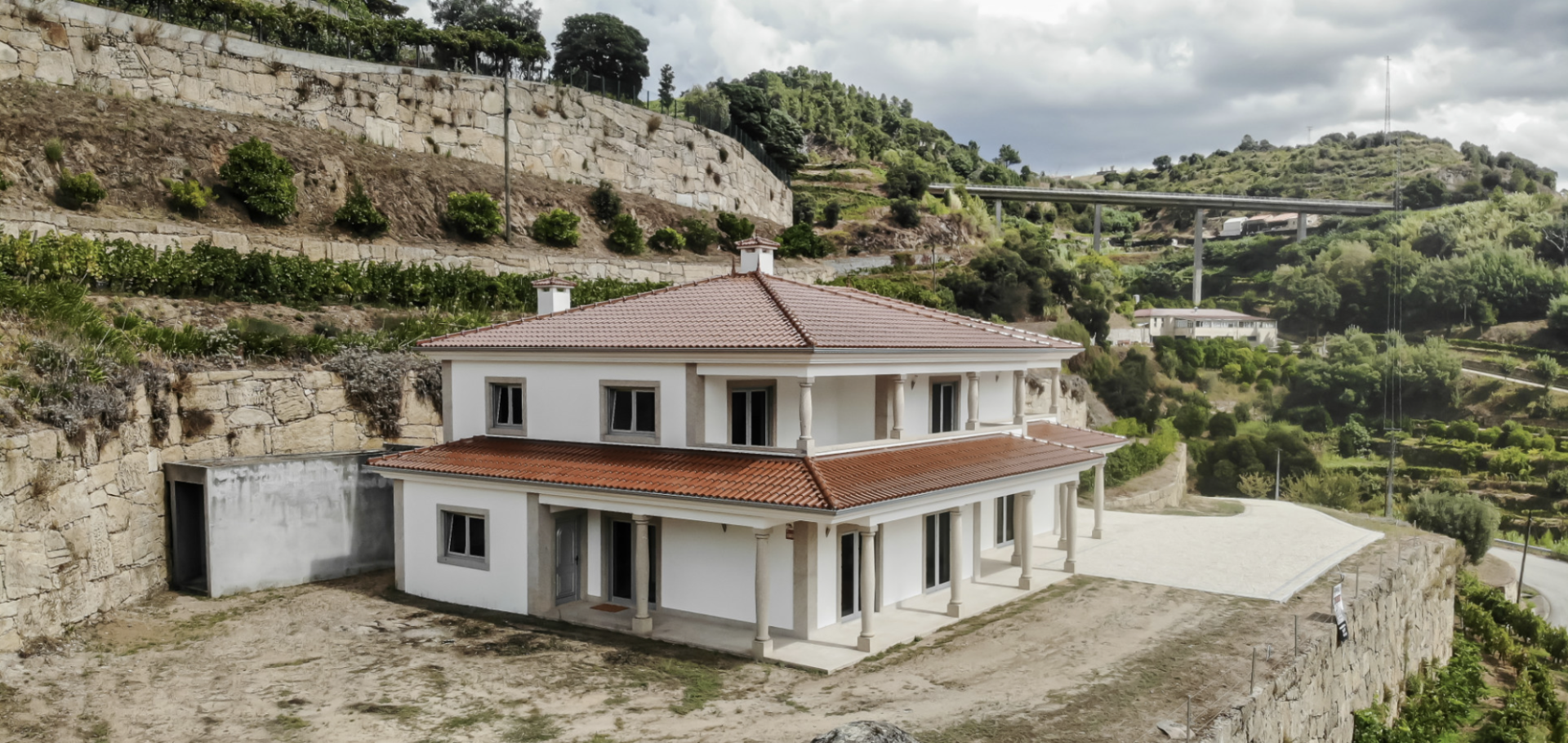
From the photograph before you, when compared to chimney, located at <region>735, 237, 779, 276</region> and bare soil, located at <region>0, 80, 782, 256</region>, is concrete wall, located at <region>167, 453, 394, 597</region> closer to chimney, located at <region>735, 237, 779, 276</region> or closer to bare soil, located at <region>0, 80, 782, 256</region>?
chimney, located at <region>735, 237, 779, 276</region>

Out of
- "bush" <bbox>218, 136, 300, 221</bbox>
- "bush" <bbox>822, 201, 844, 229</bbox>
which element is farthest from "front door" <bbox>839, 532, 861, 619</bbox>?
"bush" <bbox>822, 201, 844, 229</bbox>

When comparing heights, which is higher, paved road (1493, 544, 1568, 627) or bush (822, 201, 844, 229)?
bush (822, 201, 844, 229)

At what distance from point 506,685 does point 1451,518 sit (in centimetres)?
4492

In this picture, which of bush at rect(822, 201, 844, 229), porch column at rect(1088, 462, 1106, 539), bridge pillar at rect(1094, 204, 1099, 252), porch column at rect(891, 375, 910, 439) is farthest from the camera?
bridge pillar at rect(1094, 204, 1099, 252)

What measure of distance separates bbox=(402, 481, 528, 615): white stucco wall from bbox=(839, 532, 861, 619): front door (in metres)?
5.78

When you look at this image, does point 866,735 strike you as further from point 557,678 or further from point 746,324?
point 746,324

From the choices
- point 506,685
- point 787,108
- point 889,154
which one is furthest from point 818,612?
point 787,108

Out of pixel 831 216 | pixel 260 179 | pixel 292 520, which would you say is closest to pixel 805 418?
pixel 292 520

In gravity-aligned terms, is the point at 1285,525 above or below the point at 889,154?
below

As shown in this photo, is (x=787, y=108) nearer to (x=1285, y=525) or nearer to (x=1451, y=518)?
(x=1451, y=518)

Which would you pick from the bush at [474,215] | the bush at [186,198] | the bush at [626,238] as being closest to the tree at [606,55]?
the bush at [626,238]

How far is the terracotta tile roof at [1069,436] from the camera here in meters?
24.8

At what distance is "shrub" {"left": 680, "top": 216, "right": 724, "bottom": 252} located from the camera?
4975 centimetres

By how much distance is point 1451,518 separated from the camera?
144 ft
